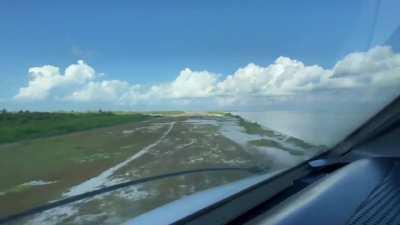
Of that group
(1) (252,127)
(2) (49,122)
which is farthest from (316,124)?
(2) (49,122)

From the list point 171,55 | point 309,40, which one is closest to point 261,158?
point 309,40

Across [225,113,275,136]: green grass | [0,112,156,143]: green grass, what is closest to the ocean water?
[225,113,275,136]: green grass

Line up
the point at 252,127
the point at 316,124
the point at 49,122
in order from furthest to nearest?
the point at 316,124
the point at 252,127
the point at 49,122

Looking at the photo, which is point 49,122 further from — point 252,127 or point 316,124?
point 316,124

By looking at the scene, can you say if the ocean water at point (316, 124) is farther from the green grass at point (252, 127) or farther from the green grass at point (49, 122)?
the green grass at point (49, 122)

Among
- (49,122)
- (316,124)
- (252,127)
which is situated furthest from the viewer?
(316,124)

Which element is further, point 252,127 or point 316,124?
point 316,124

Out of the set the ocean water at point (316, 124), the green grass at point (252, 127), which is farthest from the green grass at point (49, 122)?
the ocean water at point (316, 124)
